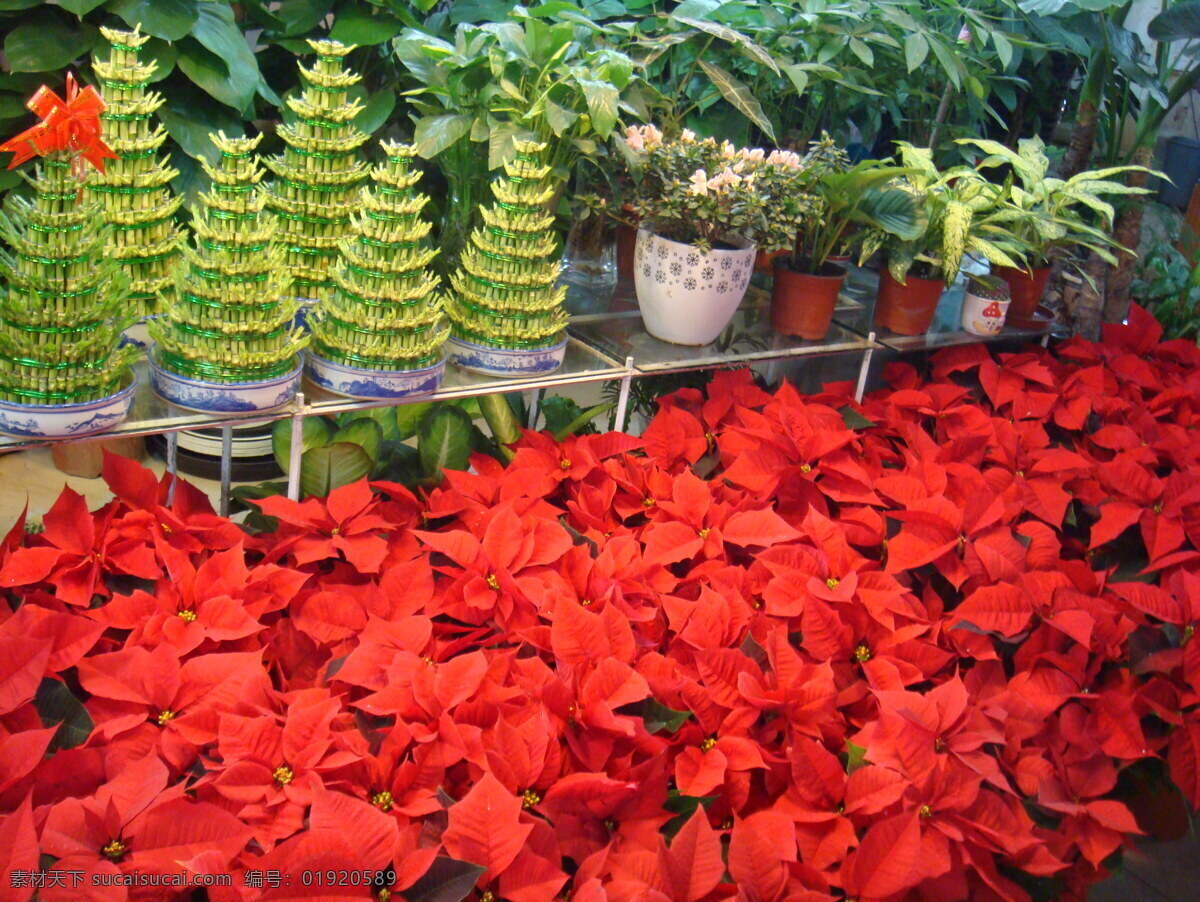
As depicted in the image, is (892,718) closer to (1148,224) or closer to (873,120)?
(873,120)

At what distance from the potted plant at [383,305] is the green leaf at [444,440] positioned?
0.21m

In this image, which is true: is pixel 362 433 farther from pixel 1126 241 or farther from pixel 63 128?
pixel 1126 241

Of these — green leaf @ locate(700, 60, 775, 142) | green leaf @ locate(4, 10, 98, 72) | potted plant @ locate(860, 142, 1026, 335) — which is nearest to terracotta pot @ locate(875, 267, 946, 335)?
potted plant @ locate(860, 142, 1026, 335)

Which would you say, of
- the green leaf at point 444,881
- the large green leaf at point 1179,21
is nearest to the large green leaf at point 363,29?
the large green leaf at point 1179,21

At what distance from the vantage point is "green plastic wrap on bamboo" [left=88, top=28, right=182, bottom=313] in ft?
4.41

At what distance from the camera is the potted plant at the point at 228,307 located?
1292 millimetres

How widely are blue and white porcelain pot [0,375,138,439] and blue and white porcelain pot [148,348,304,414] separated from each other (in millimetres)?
→ 77

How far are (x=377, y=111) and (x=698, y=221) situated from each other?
113 centimetres

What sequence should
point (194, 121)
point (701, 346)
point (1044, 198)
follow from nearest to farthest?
point (701, 346) → point (1044, 198) → point (194, 121)

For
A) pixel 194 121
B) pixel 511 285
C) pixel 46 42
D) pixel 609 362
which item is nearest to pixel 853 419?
pixel 609 362

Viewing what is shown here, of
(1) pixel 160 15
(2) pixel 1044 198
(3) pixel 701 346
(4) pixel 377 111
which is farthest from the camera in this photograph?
(4) pixel 377 111

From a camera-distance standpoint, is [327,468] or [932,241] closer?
[327,468]

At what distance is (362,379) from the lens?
4.78 ft

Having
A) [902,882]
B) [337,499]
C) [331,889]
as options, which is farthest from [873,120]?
[331,889]
